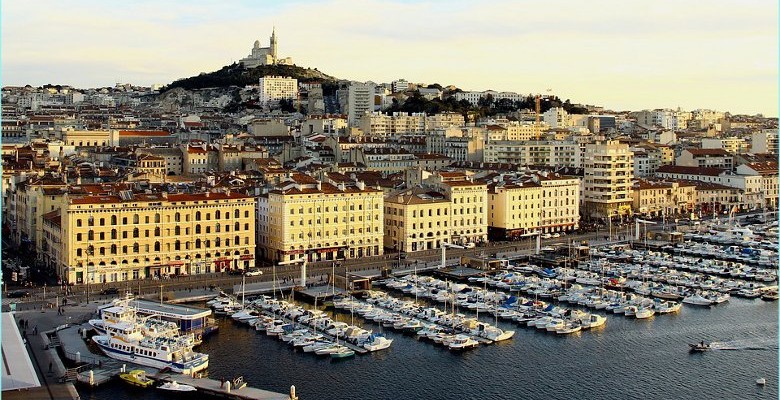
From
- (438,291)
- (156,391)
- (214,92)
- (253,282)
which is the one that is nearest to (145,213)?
(253,282)

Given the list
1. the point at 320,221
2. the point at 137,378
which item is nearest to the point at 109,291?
the point at 320,221

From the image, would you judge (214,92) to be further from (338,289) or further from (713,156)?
(338,289)

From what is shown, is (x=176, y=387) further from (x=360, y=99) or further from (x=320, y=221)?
(x=360, y=99)

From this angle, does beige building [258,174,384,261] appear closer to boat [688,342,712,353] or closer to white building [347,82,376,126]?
boat [688,342,712,353]

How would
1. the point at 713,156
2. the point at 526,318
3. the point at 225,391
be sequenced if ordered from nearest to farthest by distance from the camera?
the point at 225,391
the point at 526,318
the point at 713,156

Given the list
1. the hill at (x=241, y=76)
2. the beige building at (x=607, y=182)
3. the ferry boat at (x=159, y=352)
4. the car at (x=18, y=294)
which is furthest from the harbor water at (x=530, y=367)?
the hill at (x=241, y=76)

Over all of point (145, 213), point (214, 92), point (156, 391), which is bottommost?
point (156, 391)
